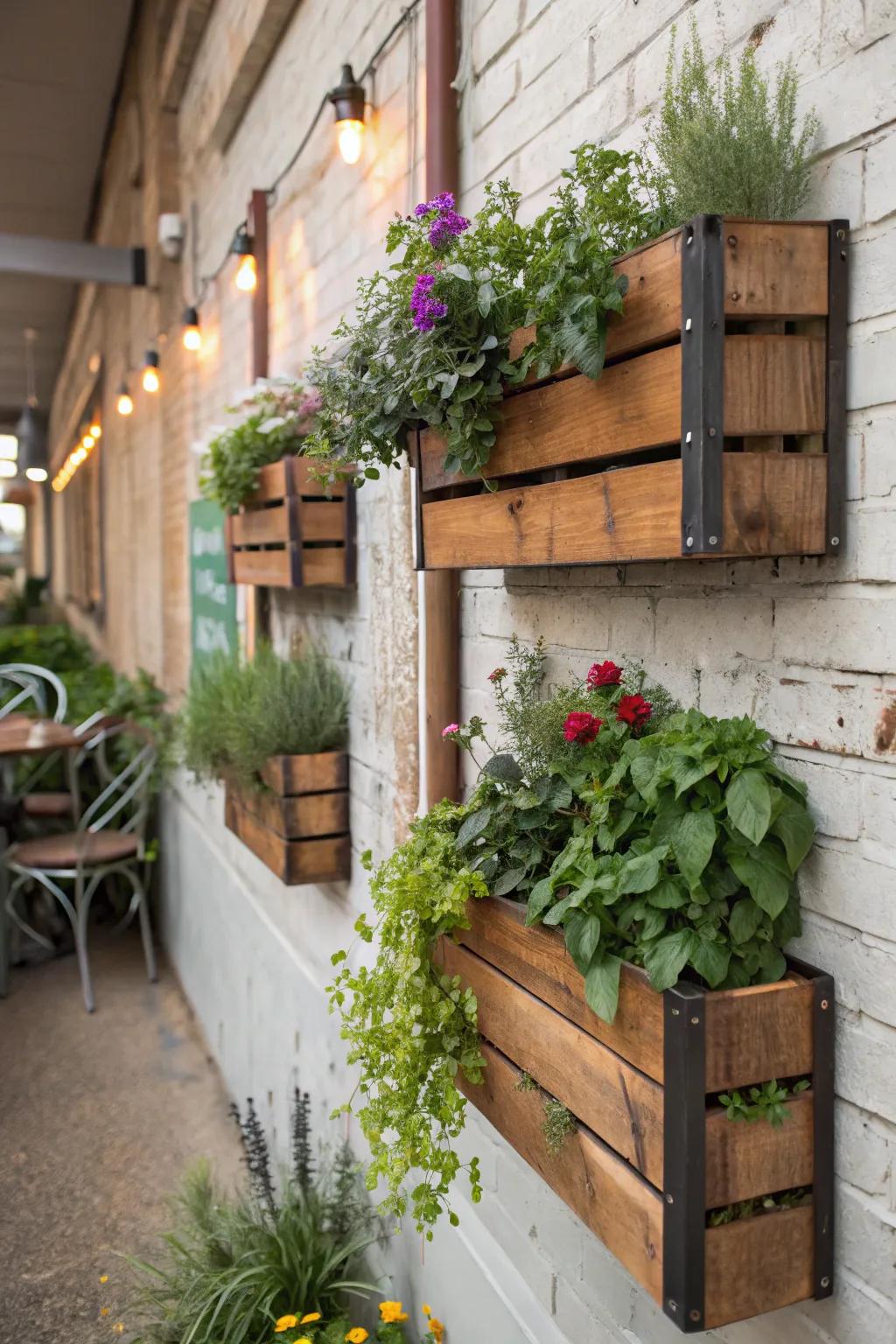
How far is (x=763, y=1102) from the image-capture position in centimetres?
108

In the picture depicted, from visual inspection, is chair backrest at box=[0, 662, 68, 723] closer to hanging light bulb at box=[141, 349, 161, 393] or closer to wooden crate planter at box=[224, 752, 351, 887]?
hanging light bulb at box=[141, 349, 161, 393]

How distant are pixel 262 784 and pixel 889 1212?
196 centimetres

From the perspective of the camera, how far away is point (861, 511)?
110 cm

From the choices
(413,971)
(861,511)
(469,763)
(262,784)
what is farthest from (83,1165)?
(861,511)

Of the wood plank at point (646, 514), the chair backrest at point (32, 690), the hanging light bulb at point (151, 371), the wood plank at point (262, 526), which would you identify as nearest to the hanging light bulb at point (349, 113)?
the wood plank at point (262, 526)

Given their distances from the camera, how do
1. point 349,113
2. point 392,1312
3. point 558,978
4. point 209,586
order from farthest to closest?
point 209,586
point 349,113
point 392,1312
point 558,978

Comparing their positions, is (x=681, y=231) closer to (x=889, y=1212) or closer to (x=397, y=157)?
(x=889, y=1212)

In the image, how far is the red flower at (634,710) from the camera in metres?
1.31

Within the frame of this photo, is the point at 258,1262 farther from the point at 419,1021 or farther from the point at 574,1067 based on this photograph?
the point at 574,1067

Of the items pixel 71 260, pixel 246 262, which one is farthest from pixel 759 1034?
pixel 71 260

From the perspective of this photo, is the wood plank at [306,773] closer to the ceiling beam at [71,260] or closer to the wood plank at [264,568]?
Result: the wood plank at [264,568]

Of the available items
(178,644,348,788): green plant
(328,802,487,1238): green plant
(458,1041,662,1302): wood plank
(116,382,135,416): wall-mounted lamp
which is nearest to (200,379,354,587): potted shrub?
(178,644,348,788): green plant

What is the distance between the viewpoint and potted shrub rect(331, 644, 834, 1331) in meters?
1.05

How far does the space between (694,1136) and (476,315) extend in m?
0.99
